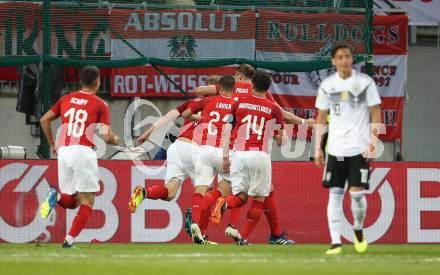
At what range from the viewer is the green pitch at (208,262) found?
11273mm

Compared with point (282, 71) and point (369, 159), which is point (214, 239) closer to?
point (282, 71)

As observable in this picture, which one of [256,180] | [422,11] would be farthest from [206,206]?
[422,11]

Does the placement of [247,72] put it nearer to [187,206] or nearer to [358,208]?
[187,206]

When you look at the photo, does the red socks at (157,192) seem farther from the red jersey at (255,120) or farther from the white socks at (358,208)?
the white socks at (358,208)

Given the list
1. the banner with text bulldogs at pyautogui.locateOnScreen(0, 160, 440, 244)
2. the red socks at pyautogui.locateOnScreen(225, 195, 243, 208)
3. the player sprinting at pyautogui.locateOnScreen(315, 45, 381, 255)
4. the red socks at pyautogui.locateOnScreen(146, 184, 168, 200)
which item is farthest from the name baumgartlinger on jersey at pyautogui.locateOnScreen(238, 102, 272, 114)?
the banner with text bulldogs at pyautogui.locateOnScreen(0, 160, 440, 244)

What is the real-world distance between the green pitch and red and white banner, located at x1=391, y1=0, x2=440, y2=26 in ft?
33.6

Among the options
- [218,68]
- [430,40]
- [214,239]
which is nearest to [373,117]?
[214,239]

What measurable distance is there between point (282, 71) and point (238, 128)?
490 centimetres

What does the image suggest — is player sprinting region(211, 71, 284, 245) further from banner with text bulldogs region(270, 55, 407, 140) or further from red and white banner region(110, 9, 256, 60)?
banner with text bulldogs region(270, 55, 407, 140)

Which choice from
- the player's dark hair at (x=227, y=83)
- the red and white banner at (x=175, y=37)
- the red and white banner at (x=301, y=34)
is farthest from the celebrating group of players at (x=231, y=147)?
the red and white banner at (x=301, y=34)

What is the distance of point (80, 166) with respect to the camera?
15008 millimetres

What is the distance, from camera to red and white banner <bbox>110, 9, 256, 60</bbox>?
837 inches

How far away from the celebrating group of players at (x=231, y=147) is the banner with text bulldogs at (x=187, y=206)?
1.01 metres

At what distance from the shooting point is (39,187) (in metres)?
19.1
